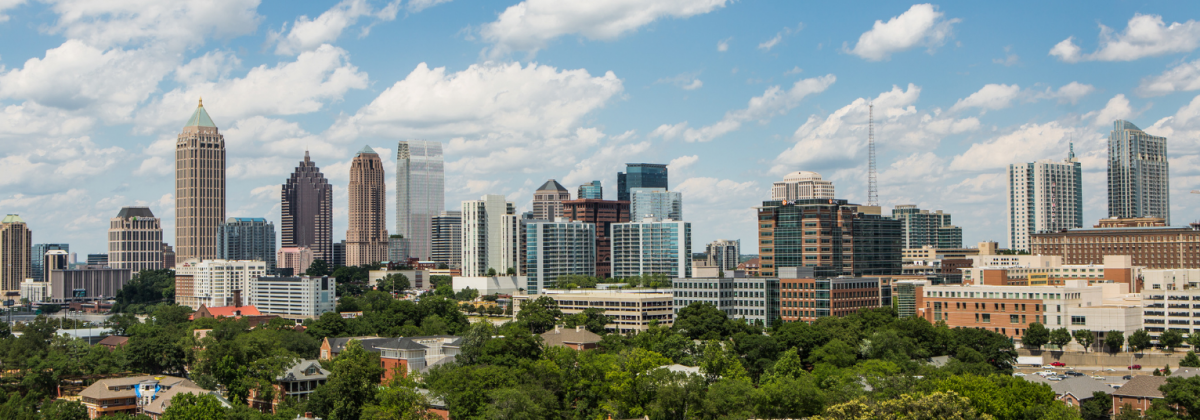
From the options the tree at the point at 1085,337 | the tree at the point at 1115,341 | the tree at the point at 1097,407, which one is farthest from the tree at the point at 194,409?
the tree at the point at 1115,341

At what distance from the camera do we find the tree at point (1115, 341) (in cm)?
13200

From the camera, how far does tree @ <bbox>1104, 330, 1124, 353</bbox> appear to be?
132000 millimetres

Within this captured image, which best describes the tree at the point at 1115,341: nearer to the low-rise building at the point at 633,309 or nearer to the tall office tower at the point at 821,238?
the tall office tower at the point at 821,238

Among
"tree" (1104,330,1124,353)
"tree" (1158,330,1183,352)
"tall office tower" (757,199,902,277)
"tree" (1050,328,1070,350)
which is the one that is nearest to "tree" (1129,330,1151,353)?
A: "tree" (1104,330,1124,353)

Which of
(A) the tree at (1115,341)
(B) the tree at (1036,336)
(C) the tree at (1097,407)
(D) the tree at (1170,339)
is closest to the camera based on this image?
(C) the tree at (1097,407)

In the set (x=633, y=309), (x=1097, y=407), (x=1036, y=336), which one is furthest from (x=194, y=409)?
(x=1036, y=336)

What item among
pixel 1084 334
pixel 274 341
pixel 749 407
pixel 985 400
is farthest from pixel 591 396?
pixel 1084 334

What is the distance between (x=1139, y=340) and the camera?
132 m

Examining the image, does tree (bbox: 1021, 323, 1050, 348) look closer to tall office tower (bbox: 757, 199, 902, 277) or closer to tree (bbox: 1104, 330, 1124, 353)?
tree (bbox: 1104, 330, 1124, 353)

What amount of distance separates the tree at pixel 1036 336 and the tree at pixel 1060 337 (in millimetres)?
610

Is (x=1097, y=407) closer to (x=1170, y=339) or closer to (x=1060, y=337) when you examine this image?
(x=1060, y=337)

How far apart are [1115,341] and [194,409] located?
10932 centimetres

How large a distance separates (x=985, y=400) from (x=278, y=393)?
74.3 meters

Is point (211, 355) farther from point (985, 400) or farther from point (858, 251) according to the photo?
point (858, 251)
